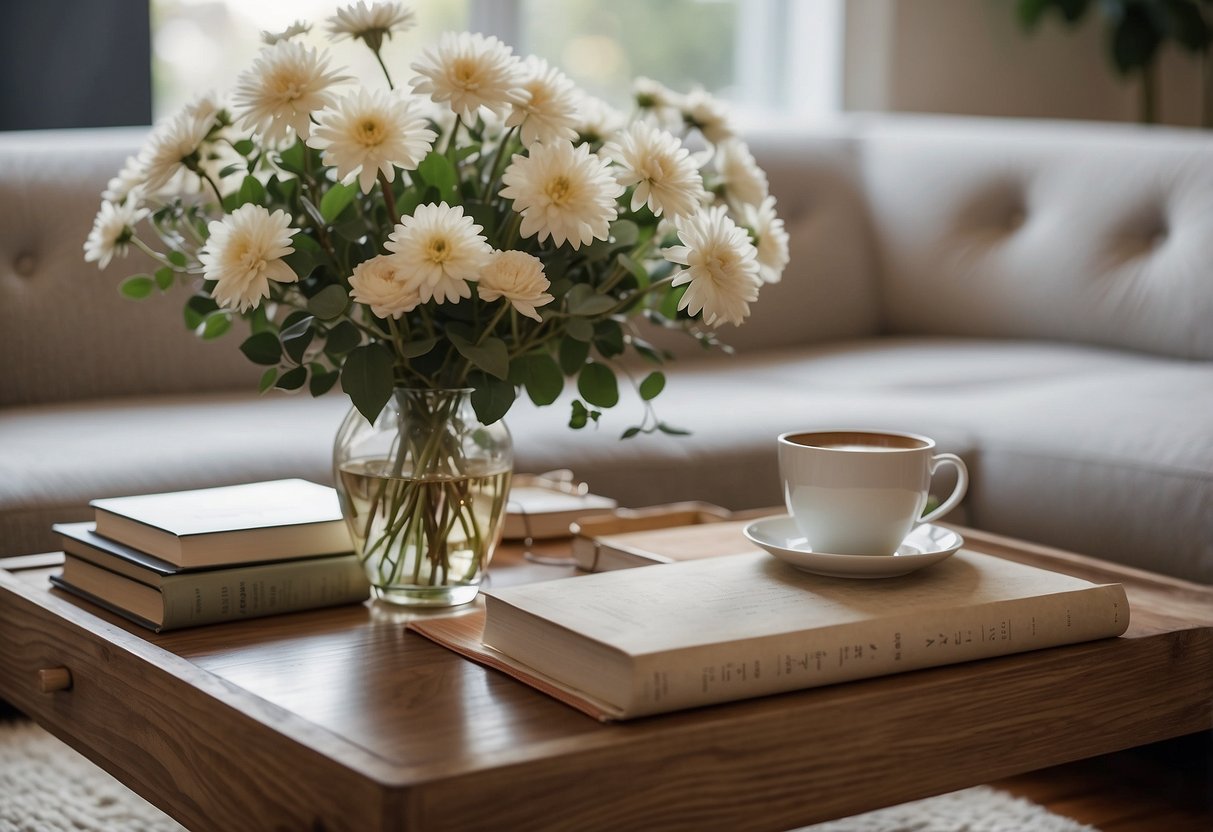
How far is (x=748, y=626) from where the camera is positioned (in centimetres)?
84

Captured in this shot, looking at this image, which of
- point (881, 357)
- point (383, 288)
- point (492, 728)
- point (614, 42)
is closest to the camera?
point (492, 728)

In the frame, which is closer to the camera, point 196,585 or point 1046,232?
point 196,585

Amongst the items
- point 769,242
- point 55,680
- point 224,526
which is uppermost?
point 769,242

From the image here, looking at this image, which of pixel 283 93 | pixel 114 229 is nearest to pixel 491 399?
pixel 283 93

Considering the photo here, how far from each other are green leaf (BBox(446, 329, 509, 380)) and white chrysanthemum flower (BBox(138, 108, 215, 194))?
253 millimetres

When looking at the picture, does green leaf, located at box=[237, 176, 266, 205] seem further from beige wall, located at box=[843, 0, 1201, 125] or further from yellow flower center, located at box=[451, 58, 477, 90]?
beige wall, located at box=[843, 0, 1201, 125]

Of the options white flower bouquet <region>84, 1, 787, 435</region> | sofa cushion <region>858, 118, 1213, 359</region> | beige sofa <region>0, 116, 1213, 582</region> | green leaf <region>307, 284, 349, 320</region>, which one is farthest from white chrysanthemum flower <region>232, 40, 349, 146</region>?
sofa cushion <region>858, 118, 1213, 359</region>

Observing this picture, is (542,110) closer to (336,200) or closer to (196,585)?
(336,200)

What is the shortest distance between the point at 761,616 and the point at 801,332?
5.87 ft

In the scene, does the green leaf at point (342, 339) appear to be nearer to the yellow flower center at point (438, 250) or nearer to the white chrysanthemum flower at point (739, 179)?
the yellow flower center at point (438, 250)

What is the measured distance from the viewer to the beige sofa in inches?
66.6

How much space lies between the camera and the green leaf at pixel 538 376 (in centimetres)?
101

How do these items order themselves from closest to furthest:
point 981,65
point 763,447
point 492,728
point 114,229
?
point 492,728, point 114,229, point 763,447, point 981,65

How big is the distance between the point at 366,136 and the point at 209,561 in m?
0.32
